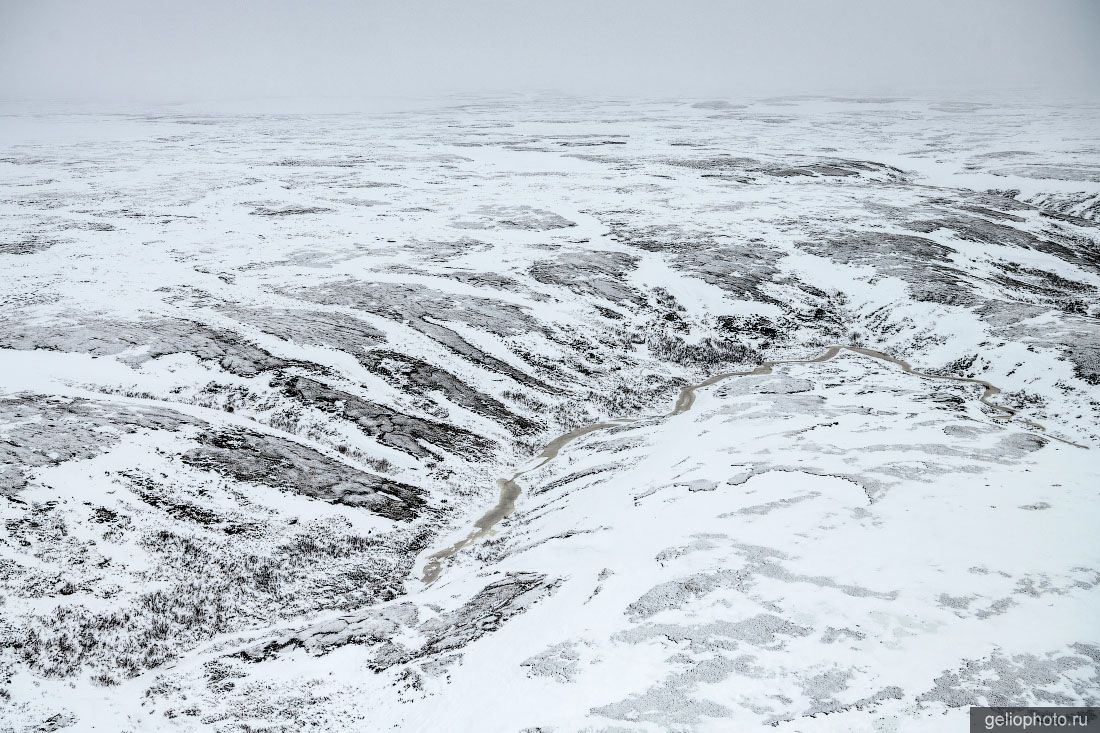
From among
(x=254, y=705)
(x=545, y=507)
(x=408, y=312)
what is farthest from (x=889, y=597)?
(x=408, y=312)

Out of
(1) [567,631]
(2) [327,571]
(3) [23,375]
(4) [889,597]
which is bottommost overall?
(2) [327,571]

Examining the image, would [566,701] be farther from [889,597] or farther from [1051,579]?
Result: [1051,579]

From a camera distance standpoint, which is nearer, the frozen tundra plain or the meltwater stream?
the frozen tundra plain

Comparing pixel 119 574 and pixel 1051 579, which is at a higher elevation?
pixel 1051 579

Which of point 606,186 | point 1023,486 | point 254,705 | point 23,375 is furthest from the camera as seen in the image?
point 606,186

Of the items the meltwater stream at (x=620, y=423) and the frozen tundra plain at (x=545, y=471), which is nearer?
the frozen tundra plain at (x=545, y=471)
